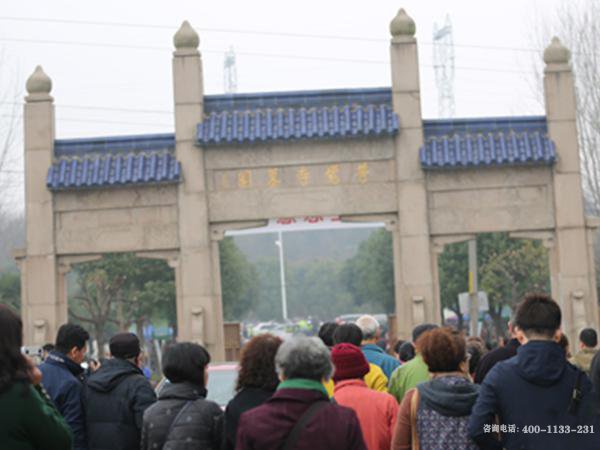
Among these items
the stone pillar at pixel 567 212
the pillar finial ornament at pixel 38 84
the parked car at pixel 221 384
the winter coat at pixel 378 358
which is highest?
the pillar finial ornament at pixel 38 84

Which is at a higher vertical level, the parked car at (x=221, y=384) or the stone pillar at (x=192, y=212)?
the stone pillar at (x=192, y=212)

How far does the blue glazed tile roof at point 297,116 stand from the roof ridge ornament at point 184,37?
0.99 m

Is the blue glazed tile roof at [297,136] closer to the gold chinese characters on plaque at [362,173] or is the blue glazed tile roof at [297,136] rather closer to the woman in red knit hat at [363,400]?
the gold chinese characters on plaque at [362,173]

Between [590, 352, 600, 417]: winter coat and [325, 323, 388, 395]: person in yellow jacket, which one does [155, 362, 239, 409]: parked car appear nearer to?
[325, 323, 388, 395]: person in yellow jacket

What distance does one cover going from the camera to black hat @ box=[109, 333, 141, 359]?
771 cm

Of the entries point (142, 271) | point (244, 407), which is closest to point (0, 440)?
point (244, 407)

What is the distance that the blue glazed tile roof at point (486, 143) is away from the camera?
63.0ft

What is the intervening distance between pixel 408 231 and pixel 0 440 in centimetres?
1507

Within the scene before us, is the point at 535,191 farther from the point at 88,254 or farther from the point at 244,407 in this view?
the point at 244,407

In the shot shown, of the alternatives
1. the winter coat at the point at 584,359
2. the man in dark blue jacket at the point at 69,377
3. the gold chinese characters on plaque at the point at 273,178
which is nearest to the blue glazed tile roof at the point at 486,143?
the gold chinese characters on plaque at the point at 273,178

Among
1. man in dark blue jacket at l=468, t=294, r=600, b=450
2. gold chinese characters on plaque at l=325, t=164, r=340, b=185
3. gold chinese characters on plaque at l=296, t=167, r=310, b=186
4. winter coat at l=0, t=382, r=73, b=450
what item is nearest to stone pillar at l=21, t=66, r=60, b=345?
gold chinese characters on plaque at l=296, t=167, r=310, b=186

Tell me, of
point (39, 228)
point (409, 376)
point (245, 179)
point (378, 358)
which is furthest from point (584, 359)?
point (39, 228)

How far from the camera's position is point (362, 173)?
1945 centimetres

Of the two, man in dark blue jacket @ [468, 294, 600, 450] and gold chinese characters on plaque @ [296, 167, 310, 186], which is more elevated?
gold chinese characters on plaque @ [296, 167, 310, 186]
